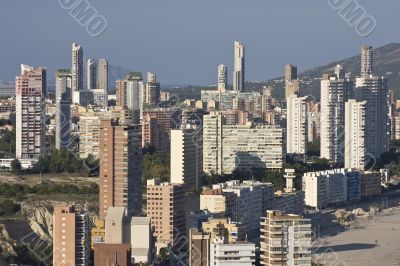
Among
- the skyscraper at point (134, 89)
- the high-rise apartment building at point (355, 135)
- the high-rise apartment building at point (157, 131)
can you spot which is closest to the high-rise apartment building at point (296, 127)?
the high-rise apartment building at point (355, 135)

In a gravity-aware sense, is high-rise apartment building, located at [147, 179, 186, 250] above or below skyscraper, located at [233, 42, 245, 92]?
below

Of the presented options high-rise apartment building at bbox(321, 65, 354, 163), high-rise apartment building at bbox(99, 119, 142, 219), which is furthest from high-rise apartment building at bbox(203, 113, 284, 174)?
high-rise apartment building at bbox(99, 119, 142, 219)

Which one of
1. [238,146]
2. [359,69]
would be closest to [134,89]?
[238,146]

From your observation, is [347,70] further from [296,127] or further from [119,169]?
[119,169]

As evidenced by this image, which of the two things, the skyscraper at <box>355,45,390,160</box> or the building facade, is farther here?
the building facade

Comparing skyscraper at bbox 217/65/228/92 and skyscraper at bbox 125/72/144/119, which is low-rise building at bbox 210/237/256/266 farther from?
skyscraper at bbox 217/65/228/92

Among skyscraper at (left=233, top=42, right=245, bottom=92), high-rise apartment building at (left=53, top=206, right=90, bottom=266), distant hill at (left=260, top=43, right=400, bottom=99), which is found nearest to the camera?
high-rise apartment building at (left=53, top=206, right=90, bottom=266)

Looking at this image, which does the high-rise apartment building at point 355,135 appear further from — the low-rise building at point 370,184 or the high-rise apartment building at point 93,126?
the high-rise apartment building at point 93,126

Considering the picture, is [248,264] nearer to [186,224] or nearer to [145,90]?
[186,224]
